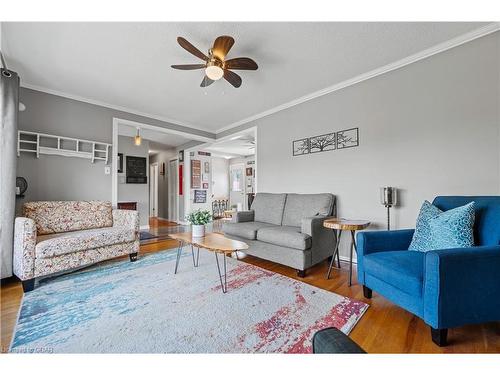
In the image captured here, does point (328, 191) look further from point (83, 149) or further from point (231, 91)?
point (83, 149)

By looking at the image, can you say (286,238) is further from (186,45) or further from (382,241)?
(186,45)

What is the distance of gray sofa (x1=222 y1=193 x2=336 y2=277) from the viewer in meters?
2.30

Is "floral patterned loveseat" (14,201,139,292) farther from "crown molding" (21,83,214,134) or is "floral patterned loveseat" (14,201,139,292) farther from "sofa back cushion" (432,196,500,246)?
"sofa back cushion" (432,196,500,246)

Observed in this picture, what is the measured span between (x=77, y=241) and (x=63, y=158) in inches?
61.0

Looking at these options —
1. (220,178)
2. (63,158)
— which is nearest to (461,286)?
(63,158)

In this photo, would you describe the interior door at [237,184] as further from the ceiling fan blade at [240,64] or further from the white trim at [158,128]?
the ceiling fan blade at [240,64]

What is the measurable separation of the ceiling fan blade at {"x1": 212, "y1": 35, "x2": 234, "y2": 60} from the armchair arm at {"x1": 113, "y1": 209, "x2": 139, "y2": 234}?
7.35 feet

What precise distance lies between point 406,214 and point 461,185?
54 cm

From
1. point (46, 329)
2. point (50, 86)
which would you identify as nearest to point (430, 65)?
point (46, 329)

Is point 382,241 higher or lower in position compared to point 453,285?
higher

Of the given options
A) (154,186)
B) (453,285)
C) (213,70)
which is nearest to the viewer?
(453,285)

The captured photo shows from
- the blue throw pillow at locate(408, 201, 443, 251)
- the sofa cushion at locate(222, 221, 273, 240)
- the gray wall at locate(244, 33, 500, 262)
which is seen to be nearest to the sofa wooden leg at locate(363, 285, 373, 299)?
the blue throw pillow at locate(408, 201, 443, 251)

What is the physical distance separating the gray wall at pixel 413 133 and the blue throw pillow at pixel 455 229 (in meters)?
0.74

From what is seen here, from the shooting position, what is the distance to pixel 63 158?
9.98 ft
